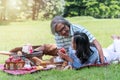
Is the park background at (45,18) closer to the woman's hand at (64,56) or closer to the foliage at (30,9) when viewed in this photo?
the foliage at (30,9)

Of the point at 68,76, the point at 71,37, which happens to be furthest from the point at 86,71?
the point at 71,37

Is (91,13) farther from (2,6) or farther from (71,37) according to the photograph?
(71,37)

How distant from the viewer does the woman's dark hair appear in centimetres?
603

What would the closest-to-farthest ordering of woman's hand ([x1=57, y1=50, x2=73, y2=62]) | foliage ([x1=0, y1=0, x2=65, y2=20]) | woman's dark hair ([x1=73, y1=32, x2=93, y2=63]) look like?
woman's dark hair ([x1=73, y1=32, x2=93, y2=63])
woman's hand ([x1=57, y1=50, x2=73, y2=62])
foliage ([x1=0, y1=0, x2=65, y2=20])

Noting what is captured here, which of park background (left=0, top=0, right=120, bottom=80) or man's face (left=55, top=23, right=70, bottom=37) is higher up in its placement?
man's face (left=55, top=23, right=70, bottom=37)

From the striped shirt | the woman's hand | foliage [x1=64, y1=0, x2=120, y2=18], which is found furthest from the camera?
foliage [x1=64, y1=0, x2=120, y2=18]

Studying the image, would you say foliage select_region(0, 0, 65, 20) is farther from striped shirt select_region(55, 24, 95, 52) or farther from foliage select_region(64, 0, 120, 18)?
striped shirt select_region(55, 24, 95, 52)

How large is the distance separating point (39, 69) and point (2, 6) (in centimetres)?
1457

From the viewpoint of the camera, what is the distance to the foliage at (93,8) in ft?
76.6

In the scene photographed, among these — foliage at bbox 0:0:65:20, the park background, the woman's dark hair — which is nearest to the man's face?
the woman's dark hair

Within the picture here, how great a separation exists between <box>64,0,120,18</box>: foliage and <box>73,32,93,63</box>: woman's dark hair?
55.4ft

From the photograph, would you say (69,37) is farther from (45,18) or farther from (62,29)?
(45,18)

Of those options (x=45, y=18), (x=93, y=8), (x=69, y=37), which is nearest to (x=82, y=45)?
(x=69, y=37)

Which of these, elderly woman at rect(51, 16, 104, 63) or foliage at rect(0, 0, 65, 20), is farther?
foliage at rect(0, 0, 65, 20)
